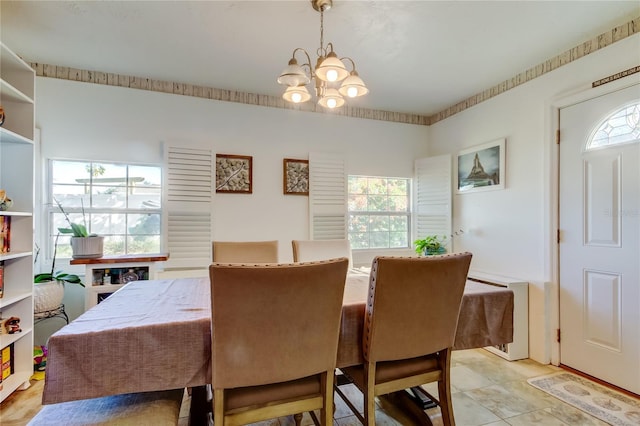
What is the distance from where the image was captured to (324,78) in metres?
1.68

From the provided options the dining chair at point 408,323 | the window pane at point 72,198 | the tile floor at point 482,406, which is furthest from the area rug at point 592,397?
the window pane at point 72,198

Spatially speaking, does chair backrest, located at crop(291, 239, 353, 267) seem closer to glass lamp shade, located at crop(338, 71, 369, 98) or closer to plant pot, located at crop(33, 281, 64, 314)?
glass lamp shade, located at crop(338, 71, 369, 98)

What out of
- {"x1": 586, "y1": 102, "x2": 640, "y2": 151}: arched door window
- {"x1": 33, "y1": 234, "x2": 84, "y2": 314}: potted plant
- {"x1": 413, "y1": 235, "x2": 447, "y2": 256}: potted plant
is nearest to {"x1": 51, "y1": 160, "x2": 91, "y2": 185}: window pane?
{"x1": 33, "y1": 234, "x2": 84, "y2": 314}: potted plant

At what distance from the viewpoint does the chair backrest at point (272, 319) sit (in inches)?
43.5

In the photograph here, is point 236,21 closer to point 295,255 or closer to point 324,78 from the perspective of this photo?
point 324,78

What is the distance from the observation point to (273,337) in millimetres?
1188

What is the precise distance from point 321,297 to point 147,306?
0.86 meters

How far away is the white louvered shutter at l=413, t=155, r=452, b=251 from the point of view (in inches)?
147

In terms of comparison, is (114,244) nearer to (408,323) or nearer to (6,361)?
(6,361)

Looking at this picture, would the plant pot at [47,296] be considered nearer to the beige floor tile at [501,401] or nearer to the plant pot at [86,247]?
the plant pot at [86,247]

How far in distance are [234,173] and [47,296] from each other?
1.84 m

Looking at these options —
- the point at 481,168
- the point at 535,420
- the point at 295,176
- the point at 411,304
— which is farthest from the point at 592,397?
the point at 295,176

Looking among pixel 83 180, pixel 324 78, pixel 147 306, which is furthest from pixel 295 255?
pixel 83 180

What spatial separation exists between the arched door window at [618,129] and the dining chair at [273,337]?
7.68 ft
